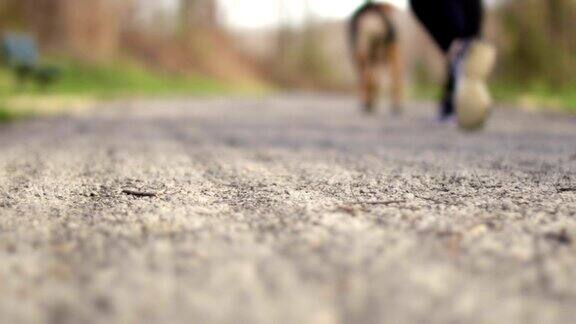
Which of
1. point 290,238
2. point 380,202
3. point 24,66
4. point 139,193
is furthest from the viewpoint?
point 24,66

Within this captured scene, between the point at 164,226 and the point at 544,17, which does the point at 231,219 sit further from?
the point at 544,17

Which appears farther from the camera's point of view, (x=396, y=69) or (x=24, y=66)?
(x=24, y=66)

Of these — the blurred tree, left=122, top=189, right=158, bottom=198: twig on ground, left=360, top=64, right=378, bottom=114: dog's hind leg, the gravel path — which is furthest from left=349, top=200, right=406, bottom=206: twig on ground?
the blurred tree

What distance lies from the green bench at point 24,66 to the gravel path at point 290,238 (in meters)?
5.95

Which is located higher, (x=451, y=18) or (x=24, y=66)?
(x=451, y=18)

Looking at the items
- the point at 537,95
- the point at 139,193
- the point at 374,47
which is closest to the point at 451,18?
the point at 374,47

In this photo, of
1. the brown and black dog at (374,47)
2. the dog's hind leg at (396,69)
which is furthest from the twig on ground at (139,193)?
the dog's hind leg at (396,69)

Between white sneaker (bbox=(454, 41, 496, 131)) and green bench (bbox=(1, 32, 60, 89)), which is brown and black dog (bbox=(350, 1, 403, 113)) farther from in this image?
green bench (bbox=(1, 32, 60, 89))

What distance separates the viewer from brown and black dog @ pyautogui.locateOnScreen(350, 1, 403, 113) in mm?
5582

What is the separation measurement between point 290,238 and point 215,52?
2266cm

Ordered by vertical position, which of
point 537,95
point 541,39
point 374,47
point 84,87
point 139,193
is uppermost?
point 541,39

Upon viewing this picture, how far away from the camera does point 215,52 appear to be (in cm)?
2339

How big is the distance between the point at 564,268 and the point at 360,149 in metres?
1.97

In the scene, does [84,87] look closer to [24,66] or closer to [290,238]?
[24,66]
